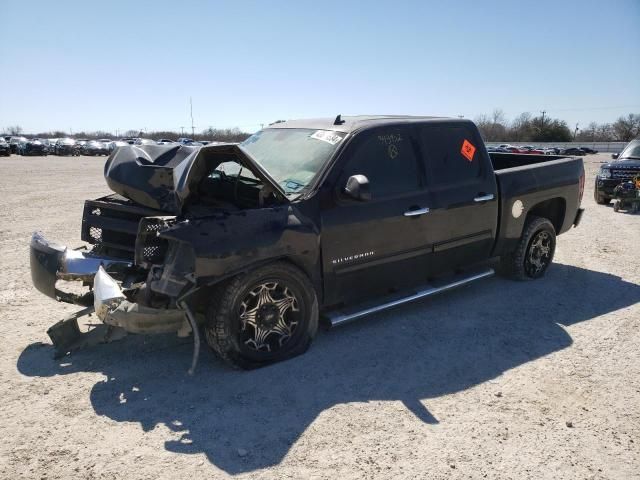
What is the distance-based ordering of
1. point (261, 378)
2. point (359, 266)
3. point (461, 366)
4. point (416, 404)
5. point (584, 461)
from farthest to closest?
point (359, 266)
point (461, 366)
point (261, 378)
point (416, 404)
point (584, 461)

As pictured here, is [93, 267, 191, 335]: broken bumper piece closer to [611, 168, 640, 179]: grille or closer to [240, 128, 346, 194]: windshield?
[240, 128, 346, 194]: windshield

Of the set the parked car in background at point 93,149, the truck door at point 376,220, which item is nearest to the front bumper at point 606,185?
the truck door at point 376,220

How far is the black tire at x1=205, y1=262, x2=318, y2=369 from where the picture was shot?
3568 mm

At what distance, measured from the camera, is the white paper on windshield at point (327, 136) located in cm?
430

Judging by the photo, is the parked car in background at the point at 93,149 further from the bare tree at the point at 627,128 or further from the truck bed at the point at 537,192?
the bare tree at the point at 627,128

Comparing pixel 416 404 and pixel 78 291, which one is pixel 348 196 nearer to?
pixel 416 404

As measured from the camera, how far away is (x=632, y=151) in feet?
41.8

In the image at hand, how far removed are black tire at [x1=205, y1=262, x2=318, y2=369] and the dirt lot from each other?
160mm

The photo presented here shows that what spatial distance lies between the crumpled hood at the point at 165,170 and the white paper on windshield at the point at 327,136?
756mm

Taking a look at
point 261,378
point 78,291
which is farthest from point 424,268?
point 78,291

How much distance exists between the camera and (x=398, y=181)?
4484 mm

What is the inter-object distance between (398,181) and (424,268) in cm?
90

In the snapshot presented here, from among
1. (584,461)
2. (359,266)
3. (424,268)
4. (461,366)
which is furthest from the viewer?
(424,268)

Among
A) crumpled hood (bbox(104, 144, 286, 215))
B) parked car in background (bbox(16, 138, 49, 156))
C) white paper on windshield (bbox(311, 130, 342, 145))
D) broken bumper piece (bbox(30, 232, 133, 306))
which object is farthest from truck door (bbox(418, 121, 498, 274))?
parked car in background (bbox(16, 138, 49, 156))
